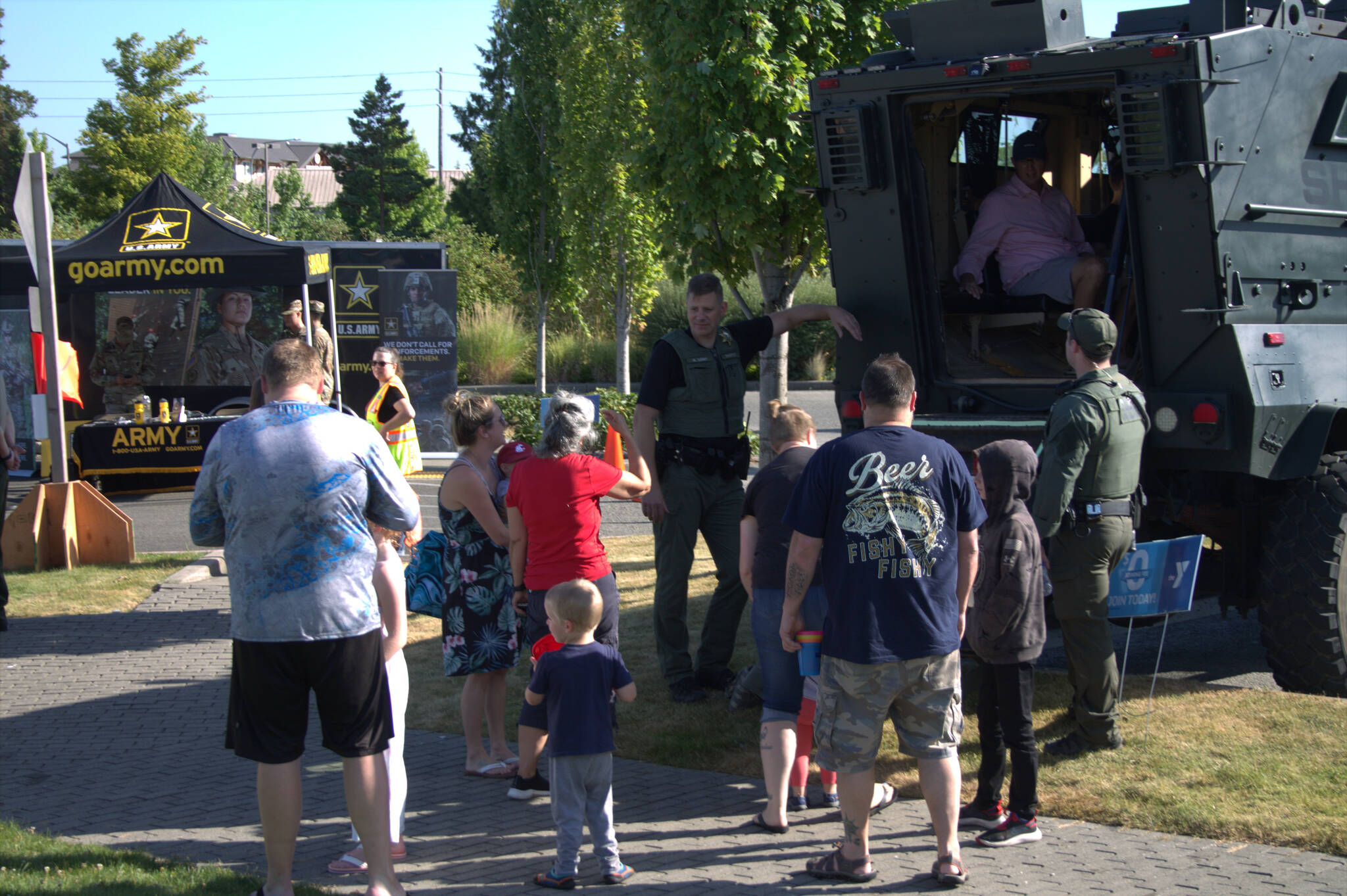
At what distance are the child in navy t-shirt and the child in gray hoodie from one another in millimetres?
1363

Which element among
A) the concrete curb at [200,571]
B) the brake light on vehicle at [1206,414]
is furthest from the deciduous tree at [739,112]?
the concrete curb at [200,571]

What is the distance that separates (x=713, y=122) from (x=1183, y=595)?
421 cm

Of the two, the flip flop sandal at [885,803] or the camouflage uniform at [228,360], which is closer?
the flip flop sandal at [885,803]

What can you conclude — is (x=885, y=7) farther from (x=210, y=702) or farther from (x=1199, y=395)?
(x=210, y=702)

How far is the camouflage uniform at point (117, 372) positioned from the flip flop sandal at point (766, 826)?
1401 cm

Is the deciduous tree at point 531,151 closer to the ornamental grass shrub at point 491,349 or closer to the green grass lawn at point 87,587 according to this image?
the ornamental grass shrub at point 491,349

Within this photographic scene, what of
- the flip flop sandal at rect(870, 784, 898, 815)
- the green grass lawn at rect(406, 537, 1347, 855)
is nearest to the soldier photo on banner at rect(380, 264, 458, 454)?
the green grass lawn at rect(406, 537, 1347, 855)

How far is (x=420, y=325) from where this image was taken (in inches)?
665

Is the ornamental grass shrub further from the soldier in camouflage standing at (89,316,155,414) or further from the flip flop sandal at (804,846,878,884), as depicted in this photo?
the flip flop sandal at (804,846,878,884)

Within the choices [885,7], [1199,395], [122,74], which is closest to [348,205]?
[122,74]

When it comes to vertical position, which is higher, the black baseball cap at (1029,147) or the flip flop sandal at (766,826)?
the black baseball cap at (1029,147)

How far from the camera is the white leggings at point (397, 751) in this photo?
13.8ft

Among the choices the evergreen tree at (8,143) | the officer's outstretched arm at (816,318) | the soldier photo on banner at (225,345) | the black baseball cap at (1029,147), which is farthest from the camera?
the evergreen tree at (8,143)

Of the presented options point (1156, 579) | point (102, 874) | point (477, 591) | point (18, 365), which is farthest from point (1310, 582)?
point (18, 365)
